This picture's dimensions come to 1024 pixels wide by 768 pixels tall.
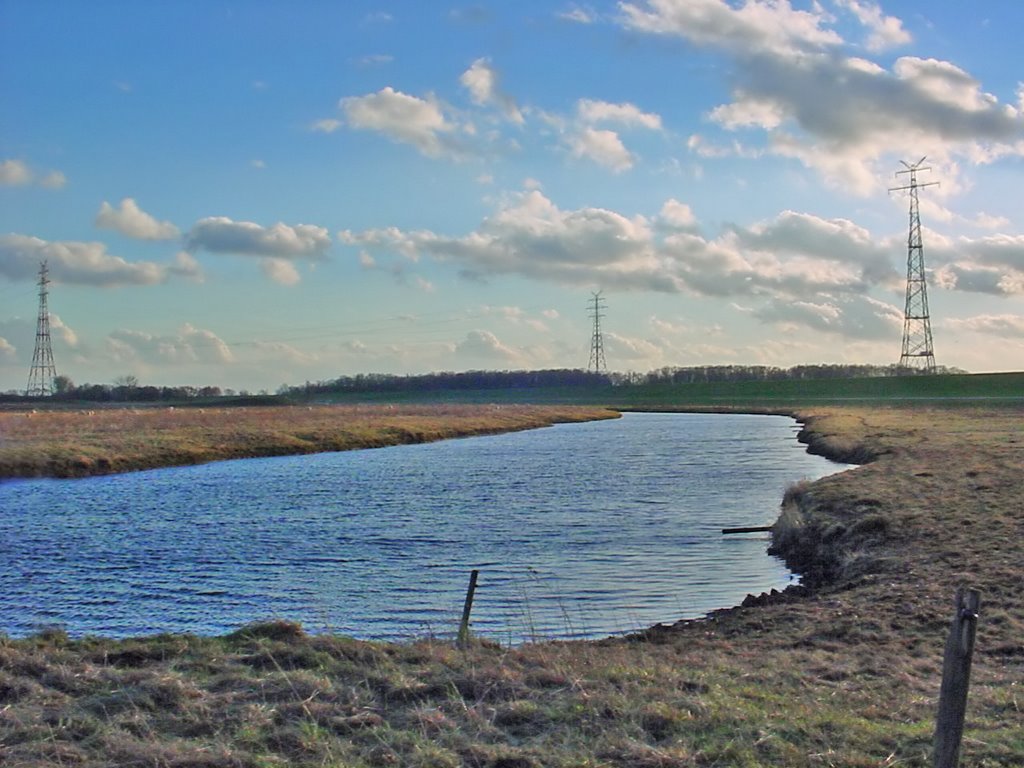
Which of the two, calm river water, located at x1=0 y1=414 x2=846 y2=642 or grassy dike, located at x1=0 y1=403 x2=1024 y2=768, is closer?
grassy dike, located at x1=0 y1=403 x2=1024 y2=768

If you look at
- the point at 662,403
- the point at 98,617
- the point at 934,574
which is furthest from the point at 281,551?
the point at 662,403

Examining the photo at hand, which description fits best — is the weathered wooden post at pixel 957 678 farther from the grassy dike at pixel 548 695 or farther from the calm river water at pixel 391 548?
the calm river water at pixel 391 548

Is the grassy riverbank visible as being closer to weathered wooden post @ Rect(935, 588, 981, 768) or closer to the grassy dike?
the grassy dike

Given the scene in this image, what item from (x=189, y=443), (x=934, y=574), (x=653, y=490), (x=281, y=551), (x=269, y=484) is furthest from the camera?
(x=189, y=443)

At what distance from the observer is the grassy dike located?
8125mm

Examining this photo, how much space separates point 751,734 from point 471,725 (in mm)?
2482

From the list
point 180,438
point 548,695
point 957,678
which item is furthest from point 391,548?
point 180,438

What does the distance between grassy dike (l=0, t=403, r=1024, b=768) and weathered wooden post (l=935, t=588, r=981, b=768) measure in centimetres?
139

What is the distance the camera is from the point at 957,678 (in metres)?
6.57

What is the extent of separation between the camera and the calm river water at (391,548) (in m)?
16.9

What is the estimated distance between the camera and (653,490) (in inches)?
1423

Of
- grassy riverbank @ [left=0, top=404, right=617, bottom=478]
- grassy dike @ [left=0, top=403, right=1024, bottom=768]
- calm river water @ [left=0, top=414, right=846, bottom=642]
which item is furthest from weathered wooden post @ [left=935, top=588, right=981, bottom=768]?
grassy riverbank @ [left=0, top=404, right=617, bottom=478]

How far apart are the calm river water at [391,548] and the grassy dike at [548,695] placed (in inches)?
108

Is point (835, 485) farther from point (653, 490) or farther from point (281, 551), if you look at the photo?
point (281, 551)
